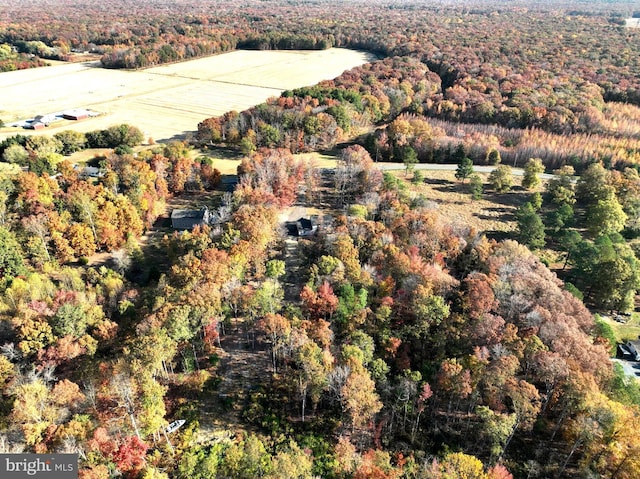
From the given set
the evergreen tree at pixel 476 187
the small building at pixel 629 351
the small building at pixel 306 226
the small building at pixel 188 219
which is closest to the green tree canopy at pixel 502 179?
the evergreen tree at pixel 476 187

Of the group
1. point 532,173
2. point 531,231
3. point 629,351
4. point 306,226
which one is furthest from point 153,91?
point 629,351

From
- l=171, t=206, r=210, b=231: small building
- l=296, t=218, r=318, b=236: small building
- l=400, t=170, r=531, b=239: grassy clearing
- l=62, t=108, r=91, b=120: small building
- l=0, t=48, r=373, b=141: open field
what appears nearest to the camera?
l=296, t=218, r=318, b=236: small building

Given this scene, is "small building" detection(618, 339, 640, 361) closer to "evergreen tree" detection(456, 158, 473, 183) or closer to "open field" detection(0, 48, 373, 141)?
"evergreen tree" detection(456, 158, 473, 183)

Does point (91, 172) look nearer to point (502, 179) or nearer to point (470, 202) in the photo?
point (470, 202)

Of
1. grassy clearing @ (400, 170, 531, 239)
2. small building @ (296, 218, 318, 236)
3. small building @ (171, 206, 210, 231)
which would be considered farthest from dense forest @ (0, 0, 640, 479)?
small building @ (171, 206, 210, 231)

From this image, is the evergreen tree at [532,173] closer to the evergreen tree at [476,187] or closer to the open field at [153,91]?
the evergreen tree at [476,187]

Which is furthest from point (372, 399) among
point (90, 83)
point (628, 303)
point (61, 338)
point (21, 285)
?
point (90, 83)
